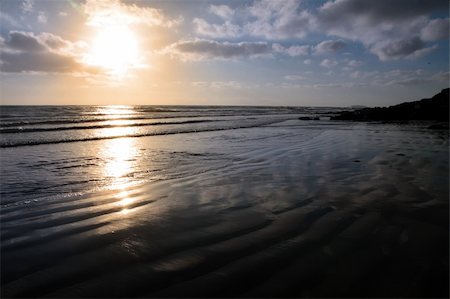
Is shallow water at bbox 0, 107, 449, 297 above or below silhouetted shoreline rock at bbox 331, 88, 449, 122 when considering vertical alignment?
below

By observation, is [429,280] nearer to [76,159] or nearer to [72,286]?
[72,286]

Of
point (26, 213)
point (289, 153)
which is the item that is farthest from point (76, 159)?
point (289, 153)

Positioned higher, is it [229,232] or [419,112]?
[419,112]

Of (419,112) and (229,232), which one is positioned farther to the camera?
(419,112)

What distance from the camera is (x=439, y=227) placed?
3996 millimetres

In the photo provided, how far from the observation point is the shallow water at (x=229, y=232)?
2826 mm

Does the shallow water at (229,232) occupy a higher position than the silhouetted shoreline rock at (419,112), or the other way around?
the silhouetted shoreline rock at (419,112)

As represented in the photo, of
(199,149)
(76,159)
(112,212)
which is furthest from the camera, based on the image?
(199,149)

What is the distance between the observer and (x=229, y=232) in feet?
Answer: 13.1

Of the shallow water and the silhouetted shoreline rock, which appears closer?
the shallow water

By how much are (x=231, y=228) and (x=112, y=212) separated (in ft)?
6.58

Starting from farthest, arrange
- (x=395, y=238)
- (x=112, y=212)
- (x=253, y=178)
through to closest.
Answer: (x=253, y=178) < (x=112, y=212) < (x=395, y=238)

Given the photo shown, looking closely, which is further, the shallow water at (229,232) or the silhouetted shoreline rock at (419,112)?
the silhouetted shoreline rock at (419,112)

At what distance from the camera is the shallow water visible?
111 inches
